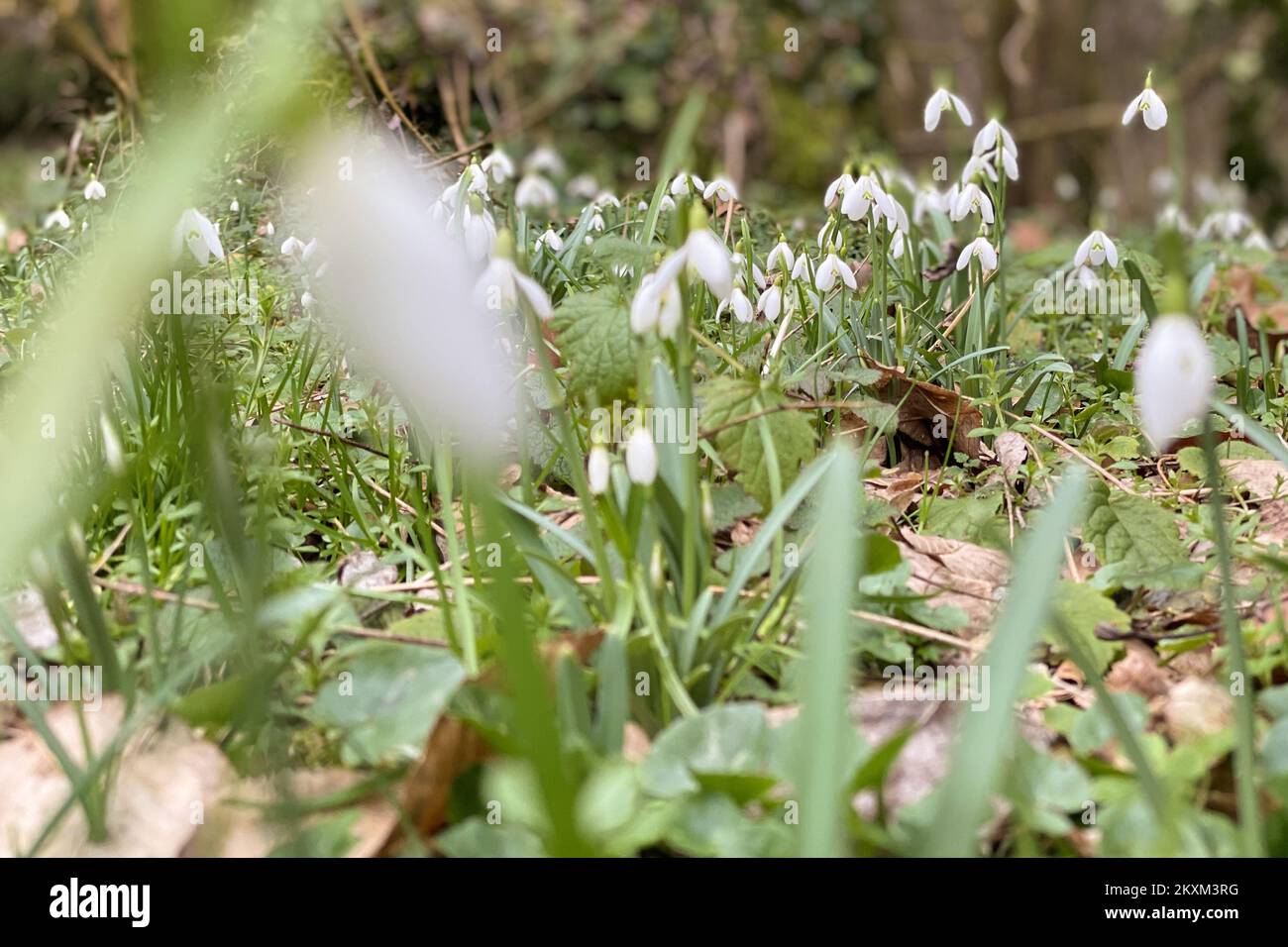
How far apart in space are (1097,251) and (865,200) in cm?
56

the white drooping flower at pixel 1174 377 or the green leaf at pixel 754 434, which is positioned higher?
the green leaf at pixel 754 434

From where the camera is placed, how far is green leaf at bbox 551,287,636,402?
1.67m

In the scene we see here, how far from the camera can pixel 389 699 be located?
122 centimetres

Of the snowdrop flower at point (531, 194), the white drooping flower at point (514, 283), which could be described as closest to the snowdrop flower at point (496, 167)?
the snowdrop flower at point (531, 194)

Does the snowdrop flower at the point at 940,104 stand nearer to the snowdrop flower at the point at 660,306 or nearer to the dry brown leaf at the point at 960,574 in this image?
the dry brown leaf at the point at 960,574

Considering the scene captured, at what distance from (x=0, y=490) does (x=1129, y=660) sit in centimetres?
150

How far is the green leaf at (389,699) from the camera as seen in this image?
1165 mm

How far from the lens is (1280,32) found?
7.88 m

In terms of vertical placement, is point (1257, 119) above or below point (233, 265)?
above

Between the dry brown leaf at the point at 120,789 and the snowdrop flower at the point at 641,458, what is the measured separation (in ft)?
1.80

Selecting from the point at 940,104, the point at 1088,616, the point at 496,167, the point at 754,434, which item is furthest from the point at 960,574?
the point at 496,167
